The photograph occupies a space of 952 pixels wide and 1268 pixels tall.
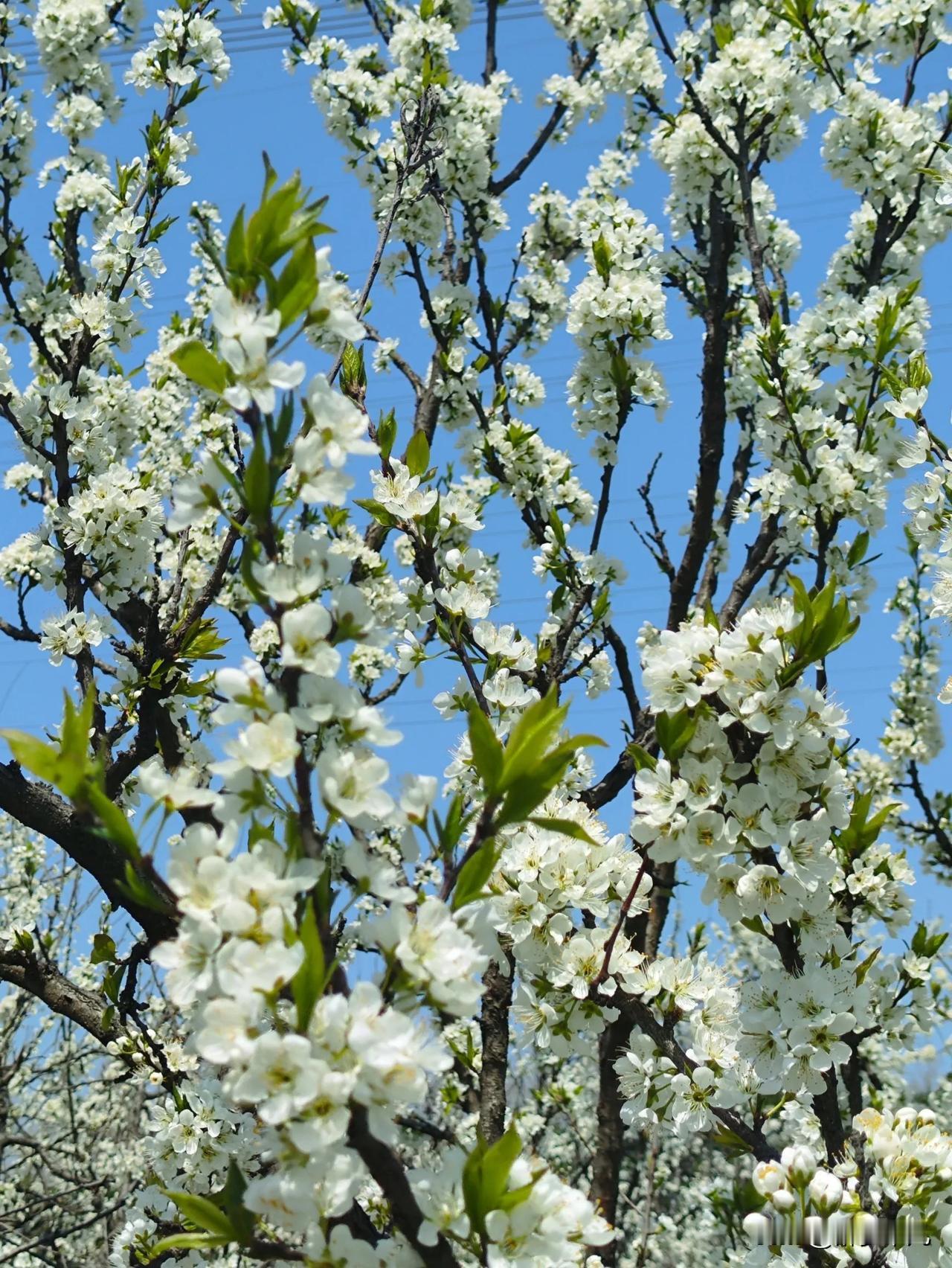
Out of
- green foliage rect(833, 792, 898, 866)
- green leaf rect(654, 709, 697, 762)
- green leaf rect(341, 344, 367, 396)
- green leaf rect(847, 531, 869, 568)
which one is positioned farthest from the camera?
green leaf rect(847, 531, 869, 568)

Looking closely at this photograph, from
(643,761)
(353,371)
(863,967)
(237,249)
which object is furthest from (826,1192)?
(353,371)

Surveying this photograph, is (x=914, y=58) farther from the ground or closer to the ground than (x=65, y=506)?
farther from the ground

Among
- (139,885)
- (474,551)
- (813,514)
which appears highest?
(813,514)

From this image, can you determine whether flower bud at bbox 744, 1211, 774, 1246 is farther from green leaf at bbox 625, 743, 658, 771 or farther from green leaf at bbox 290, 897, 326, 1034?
green leaf at bbox 290, 897, 326, 1034

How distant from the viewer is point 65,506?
3555mm

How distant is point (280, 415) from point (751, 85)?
4.07 meters

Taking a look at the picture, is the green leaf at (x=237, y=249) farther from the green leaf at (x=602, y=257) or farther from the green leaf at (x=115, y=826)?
the green leaf at (x=602, y=257)

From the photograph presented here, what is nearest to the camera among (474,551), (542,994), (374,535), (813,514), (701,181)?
(542,994)

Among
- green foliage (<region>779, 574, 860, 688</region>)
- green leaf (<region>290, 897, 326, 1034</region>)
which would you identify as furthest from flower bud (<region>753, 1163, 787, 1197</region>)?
green leaf (<region>290, 897, 326, 1034</region>)

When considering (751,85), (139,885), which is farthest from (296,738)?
(751,85)

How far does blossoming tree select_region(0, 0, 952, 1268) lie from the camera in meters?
1.19

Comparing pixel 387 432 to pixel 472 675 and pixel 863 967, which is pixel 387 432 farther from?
pixel 863 967

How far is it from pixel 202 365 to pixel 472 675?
110 centimetres

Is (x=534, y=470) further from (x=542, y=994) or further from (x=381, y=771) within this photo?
(x=381, y=771)
